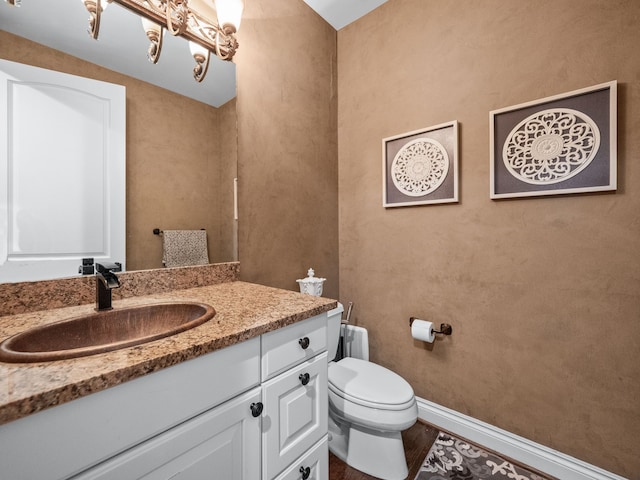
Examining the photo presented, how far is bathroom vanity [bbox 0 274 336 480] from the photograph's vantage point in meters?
0.48

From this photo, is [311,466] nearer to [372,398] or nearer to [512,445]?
[372,398]

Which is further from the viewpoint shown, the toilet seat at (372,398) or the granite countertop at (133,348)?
the toilet seat at (372,398)

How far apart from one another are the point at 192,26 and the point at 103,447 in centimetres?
156

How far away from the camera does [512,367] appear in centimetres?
141

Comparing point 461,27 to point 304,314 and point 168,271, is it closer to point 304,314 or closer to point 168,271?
point 304,314

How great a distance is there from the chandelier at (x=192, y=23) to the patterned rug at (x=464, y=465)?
2192 mm

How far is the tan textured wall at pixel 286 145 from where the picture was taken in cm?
153

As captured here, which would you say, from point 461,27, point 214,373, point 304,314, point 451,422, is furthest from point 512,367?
point 461,27

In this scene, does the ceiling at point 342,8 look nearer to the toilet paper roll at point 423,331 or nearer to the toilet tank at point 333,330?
the toilet tank at point 333,330

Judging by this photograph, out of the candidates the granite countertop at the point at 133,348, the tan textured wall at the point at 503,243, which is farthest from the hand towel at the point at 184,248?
the tan textured wall at the point at 503,243

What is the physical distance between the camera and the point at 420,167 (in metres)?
1.68

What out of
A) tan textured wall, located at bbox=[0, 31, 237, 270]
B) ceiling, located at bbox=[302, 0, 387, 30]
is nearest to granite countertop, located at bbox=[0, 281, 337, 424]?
tan textured wall, located at bbox=[0, 31, 237, 270]

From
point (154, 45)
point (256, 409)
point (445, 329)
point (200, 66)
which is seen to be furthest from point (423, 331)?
point (154, 45)

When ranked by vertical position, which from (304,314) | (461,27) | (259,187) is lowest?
(304,314)
